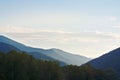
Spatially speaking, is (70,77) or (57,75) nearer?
(57,75)

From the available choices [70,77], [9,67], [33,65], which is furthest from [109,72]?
[9,67]

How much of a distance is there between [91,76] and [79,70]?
7630 millimetres

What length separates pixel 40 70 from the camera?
15038cm

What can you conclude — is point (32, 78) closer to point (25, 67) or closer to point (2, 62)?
point (25, 67)

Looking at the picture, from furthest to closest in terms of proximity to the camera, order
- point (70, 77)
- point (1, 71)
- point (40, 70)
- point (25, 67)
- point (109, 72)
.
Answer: point (109, 72)
point (70, 77)
point (40, 70)
point (25, 67)
point (1, 71)

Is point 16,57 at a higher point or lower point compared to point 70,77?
higher

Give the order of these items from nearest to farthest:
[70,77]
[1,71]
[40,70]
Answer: [1,71] < [40,70] < [70,77]

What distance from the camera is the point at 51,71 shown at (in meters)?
155

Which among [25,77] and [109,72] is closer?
[25,77]

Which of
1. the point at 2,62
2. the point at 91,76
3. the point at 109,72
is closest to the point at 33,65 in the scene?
the point at 2,62

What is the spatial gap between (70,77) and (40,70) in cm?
2854

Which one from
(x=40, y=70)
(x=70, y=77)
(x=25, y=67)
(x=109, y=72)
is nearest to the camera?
(x=25, y=67)

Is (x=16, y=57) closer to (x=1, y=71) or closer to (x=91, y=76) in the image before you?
(x=1, y=71)

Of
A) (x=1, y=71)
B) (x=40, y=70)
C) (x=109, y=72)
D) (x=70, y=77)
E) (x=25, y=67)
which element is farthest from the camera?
(x=109, y=72)
